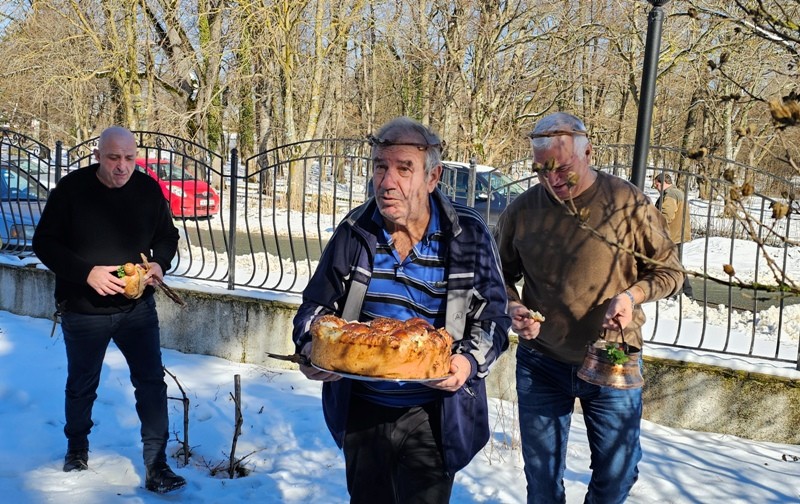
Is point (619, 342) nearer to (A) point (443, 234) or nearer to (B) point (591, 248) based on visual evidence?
(B) point (591, 248)

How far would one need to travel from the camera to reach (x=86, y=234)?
12.9 feet

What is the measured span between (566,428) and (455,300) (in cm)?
98

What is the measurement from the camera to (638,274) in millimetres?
3062

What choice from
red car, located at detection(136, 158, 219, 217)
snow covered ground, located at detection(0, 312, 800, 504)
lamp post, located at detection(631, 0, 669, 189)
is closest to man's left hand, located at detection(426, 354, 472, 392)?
snow covered ground, located at detection(0, 312, 800, 504)

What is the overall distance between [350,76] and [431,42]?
9353mm

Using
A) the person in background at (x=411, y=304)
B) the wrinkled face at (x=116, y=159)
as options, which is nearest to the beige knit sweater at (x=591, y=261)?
the person in background at (x=411, y=304)

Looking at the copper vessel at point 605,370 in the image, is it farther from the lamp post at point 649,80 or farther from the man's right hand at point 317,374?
the lamp post at point 649,80

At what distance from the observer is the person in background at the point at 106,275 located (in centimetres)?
389

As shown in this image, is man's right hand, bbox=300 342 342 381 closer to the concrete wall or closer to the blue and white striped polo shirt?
the blue and white striped polo shirt

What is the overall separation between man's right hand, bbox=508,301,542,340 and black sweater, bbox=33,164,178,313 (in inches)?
83.9

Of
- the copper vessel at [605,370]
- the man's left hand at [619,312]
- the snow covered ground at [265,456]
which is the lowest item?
the snow covered ground at [265,456]

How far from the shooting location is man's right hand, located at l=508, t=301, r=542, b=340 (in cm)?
294

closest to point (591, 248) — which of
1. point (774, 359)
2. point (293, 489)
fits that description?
point (293, 489)

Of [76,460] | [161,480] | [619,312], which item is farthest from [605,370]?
[76,460]
